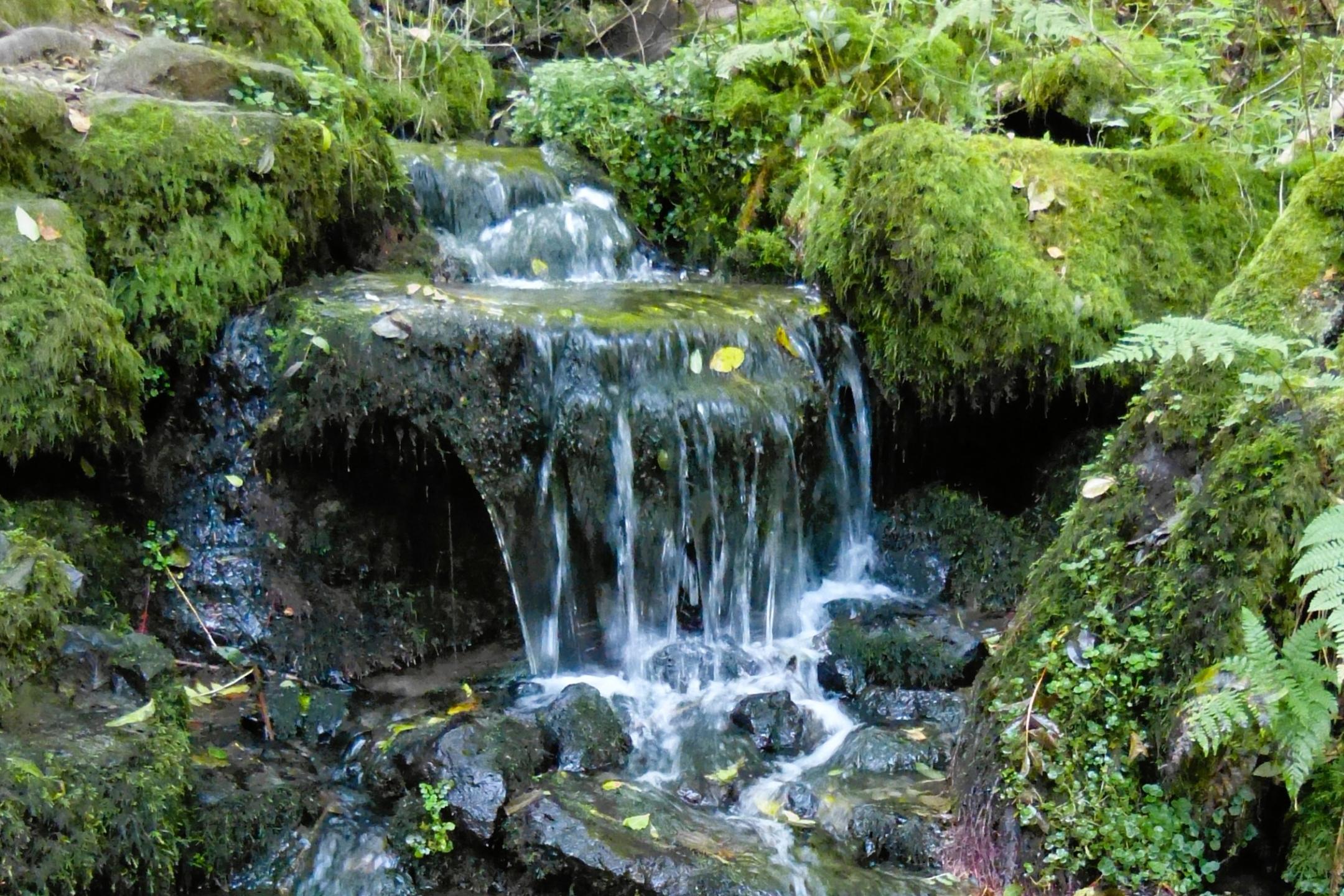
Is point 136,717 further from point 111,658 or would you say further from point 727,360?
point 727,360

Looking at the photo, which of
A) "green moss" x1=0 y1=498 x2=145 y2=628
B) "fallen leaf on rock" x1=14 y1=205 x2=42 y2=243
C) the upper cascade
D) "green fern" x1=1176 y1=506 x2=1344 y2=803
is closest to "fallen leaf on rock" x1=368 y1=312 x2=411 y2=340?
"fallen leaf on rock" x1=14 y1=205 x2=42 y2=243

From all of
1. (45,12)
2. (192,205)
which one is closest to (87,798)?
(192,205)

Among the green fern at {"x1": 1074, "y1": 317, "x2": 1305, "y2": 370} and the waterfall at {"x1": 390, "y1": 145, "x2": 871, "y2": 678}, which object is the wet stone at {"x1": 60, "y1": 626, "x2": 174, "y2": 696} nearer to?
the waterfall at {"x1": 390, "y1": 145, "x2": 871, "y2": 678}

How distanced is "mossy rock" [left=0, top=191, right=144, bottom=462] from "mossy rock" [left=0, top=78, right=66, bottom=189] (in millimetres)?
244

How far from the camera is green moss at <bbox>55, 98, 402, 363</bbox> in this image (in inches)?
200

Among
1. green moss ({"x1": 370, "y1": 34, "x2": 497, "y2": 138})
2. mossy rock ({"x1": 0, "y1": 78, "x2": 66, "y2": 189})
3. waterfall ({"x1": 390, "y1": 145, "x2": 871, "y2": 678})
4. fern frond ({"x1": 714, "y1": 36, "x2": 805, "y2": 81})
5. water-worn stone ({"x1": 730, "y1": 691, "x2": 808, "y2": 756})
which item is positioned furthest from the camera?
green moss ({"x1": 370, "y1": 34, "x2": 497, "y2": 138})

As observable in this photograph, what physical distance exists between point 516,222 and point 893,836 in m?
5.41

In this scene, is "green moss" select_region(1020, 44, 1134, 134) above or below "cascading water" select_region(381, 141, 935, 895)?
above

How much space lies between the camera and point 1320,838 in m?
2.60

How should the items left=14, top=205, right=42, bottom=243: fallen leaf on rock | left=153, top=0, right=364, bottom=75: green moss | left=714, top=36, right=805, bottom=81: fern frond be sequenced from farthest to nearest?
left=714, top=36, right=805, bottom=81: fern frond → left=153, top=0, right=364, bottom=75: green moss → left=14, top=205, right=42, bottom=243: fallen leaf on rock

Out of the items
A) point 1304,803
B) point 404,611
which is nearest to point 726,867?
point 1304,803

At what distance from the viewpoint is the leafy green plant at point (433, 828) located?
12.5ft

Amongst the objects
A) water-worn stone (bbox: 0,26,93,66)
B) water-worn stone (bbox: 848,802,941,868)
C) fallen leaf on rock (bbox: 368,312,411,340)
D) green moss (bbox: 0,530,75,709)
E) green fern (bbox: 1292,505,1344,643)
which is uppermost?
water-worn stone (bbox: 0,26,93,66)

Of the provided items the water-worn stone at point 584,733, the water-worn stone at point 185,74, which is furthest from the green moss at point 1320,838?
the water-worn stone at point 185,74
